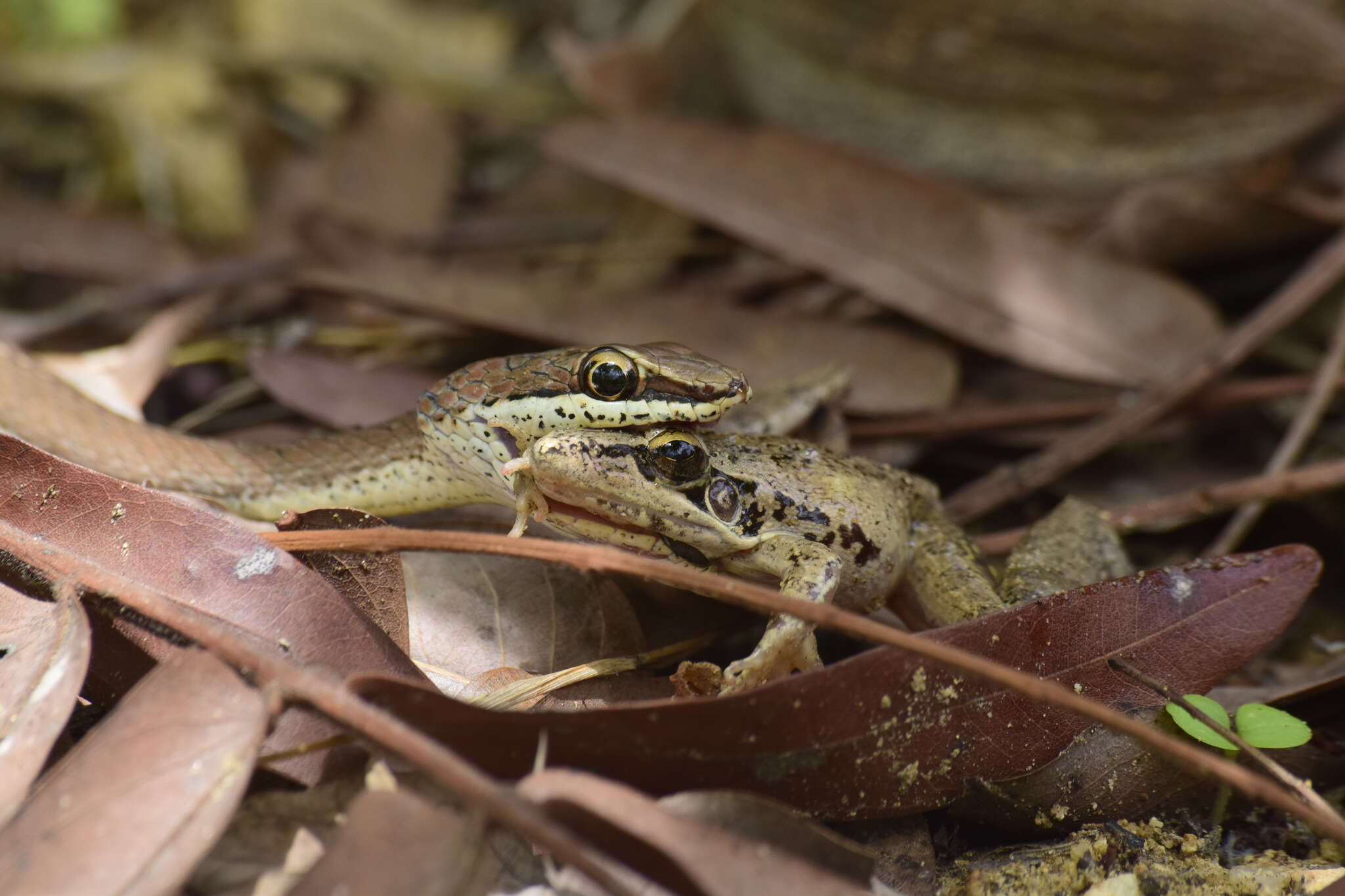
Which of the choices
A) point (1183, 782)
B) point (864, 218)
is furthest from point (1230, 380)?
point (1183, 782)

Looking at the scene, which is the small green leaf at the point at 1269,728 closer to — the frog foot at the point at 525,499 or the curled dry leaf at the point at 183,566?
the frog foot at the point at 525,499

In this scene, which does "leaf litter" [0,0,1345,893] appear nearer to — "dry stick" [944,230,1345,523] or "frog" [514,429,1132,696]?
"dry stick" [944,230,1345,523]

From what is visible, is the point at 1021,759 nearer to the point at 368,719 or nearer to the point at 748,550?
the point at 748,550

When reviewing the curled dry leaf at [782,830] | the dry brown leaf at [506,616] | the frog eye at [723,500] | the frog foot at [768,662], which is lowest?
the dry brown leaf at [506,616]

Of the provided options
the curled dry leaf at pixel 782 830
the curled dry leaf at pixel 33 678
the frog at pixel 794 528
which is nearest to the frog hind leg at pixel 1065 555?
the frog at pixel 794 528

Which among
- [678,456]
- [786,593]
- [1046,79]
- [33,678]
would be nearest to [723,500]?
[678,456]

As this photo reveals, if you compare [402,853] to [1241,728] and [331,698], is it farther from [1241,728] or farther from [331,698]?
[1241,728]
